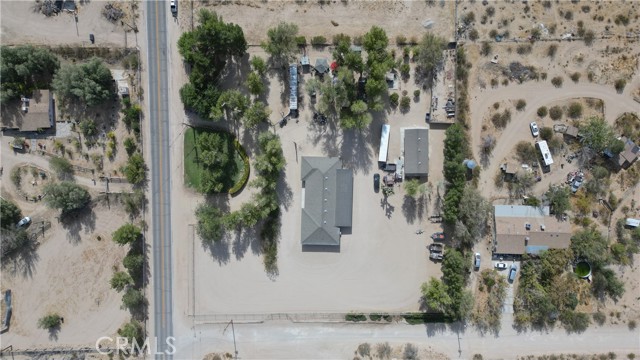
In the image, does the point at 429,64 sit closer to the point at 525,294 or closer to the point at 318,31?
the point at 318,31

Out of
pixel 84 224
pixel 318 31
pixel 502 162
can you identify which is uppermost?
pixel 318 31

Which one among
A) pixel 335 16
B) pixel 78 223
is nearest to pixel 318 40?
pixel 335 16

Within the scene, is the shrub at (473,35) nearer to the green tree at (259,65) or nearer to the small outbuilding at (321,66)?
the small outbuilding at (321,66)

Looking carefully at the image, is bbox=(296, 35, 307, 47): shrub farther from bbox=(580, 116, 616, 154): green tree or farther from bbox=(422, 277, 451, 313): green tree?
bbox=(580, 116, 616, 154): green tree

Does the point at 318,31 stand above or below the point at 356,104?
above

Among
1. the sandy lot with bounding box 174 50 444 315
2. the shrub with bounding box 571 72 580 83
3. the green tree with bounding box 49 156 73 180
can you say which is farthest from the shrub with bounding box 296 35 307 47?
the shrub with bounding box 571 72 580 83

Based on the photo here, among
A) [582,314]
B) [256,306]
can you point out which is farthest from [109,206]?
[582,314]

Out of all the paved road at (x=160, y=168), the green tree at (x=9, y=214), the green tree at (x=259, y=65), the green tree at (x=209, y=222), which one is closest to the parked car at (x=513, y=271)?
the green tree at (x=209, y=222)
